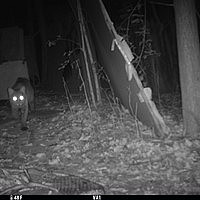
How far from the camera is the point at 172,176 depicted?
19.0 feet

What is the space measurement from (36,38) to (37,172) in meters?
16.2

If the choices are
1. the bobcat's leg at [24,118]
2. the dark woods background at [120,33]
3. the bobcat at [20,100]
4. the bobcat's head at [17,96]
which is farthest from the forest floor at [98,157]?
the dark woods background at [120,33]

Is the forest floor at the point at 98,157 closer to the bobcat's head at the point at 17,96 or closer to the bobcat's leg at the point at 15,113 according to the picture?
the bobcat's head at the point at 17,96

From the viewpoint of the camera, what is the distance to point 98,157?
7.01 m

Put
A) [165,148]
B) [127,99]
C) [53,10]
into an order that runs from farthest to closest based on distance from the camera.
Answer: [53,10] < [127,99] < [165,148]

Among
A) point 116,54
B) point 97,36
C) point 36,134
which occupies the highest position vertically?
point 97,36

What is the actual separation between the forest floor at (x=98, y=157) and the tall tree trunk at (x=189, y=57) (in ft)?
1.77

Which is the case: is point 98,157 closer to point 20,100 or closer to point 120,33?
point 20,100

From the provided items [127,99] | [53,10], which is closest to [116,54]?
[127,99]

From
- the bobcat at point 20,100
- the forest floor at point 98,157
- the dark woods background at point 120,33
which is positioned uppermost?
the dark woods background at point 120,33

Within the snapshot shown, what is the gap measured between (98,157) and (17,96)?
14.7 feet

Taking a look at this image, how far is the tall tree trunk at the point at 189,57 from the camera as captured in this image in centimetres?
706

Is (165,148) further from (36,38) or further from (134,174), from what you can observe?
(36,38)

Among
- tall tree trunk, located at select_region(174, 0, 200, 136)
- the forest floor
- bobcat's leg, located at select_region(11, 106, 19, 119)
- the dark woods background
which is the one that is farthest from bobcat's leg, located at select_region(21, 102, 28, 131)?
tall tree trunk, located at select_region(174, 0, 200, 136)
